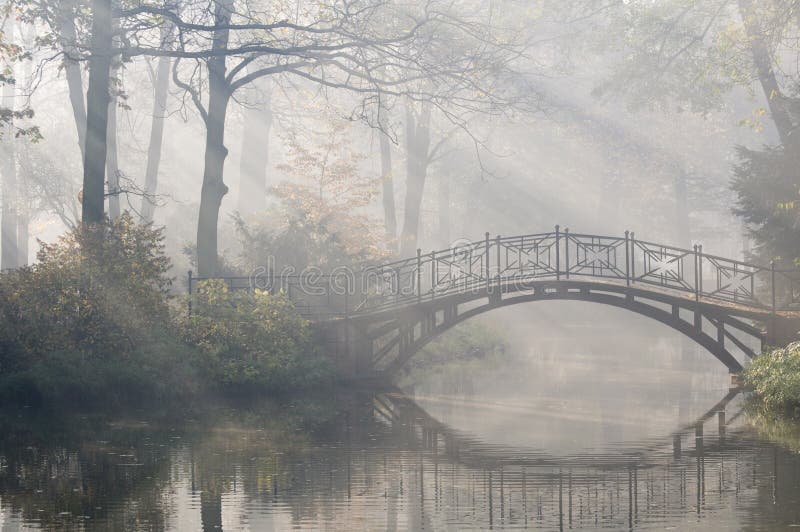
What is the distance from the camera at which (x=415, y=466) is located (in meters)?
14.7

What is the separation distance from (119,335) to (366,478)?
998 centimetres

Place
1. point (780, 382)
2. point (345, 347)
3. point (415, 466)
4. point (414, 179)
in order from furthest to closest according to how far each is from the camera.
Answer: point (414, 179) → point (345, 347) → point (780, 382) → point (415, 466)

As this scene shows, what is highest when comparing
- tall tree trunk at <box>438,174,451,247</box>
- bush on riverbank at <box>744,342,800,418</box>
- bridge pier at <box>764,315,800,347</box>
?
tall tree trunk at <box>438,174,451,247</box>

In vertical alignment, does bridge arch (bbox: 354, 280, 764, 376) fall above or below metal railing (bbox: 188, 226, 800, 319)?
below

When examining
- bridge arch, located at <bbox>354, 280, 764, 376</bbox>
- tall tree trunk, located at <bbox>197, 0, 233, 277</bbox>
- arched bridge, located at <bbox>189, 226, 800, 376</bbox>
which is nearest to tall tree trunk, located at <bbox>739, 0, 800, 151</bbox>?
arched bridge, located at <bbox>189, 226, 800, 376</bbox>

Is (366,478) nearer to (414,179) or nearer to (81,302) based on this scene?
(81,302)

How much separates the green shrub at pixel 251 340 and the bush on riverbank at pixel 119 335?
1.0 inches

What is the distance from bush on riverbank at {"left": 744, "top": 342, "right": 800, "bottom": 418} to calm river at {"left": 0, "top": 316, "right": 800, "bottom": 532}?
669 mm

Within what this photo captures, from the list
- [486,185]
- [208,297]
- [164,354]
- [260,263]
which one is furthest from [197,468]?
[486,185]

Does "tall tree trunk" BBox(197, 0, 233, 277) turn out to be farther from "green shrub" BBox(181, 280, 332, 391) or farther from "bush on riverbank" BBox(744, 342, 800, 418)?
"bush on riverbank" BBox(744, 342, 800, 418)

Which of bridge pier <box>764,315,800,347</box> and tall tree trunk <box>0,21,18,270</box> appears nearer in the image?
bridge pier <box>764,315,800,347</box>

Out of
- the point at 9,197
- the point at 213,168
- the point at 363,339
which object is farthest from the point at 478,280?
the point at 9,197

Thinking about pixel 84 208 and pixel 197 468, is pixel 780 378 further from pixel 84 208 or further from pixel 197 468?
pixel 84 208

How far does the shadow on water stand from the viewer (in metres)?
11.1
